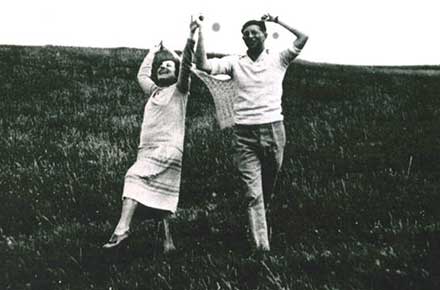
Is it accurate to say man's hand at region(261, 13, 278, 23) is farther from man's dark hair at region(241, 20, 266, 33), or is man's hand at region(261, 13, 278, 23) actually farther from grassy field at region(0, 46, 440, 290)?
grassy field at region(0, 46, 440, 290)

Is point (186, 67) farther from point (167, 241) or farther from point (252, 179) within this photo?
point (167, 241)

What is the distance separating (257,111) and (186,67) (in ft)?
2.87

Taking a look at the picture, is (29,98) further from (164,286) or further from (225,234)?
(164,286)

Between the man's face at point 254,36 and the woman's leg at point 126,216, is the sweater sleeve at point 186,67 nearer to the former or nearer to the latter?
the man's face at point 254,36

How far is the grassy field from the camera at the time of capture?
5.86 metres

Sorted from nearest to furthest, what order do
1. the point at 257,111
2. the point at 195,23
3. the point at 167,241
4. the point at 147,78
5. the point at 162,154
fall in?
the point at 195,23 → the point at 257,111 → the point at 162,154 → the point at 167,241 → the point at 147,78

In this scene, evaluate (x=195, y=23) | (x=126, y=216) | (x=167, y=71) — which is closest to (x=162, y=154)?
(x=126, y=216)

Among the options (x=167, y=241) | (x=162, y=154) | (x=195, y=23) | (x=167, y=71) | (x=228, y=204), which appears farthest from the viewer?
(x=228, y=204)

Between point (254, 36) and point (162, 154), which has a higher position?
point (254, 36)

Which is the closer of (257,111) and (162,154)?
(257,111)

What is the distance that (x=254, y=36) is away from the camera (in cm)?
662

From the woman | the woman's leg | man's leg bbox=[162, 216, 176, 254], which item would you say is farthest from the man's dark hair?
man's leg bbox=[162, 216, 176, 254]

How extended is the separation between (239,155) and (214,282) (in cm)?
146

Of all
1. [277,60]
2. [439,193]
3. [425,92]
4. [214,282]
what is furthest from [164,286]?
[425,92]
